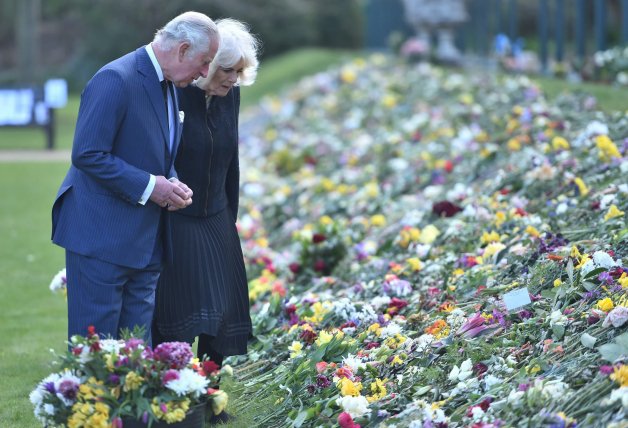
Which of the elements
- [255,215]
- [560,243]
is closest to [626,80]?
[255,215]

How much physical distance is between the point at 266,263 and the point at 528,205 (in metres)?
1.91

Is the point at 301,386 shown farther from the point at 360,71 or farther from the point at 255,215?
the point at 360,71

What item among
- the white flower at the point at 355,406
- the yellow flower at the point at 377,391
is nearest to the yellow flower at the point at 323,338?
the yellow flower at the point at 377,391

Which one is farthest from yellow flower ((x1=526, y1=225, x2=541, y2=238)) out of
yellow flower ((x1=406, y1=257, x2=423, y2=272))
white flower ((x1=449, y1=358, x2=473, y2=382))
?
white flower ((x1=449, y1=358, x2=473, y2=382))

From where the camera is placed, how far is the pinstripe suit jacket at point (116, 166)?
406 cm

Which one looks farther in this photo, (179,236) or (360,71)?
(360,71)

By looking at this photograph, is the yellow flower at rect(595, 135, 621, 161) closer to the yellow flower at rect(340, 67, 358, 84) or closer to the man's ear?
the man's ear

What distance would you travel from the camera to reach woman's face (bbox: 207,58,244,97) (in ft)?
14.6

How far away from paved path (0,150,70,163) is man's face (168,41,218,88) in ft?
41.3

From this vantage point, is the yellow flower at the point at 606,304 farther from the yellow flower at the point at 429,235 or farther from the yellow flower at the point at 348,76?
the yellow flower at the point at 348,76

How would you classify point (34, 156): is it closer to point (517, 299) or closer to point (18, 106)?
point (18, 106)

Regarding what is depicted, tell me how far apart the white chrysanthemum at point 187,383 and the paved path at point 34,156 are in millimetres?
13110

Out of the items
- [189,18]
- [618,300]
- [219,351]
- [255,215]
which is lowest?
[255,215]

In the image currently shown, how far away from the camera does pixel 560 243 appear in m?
5.36
